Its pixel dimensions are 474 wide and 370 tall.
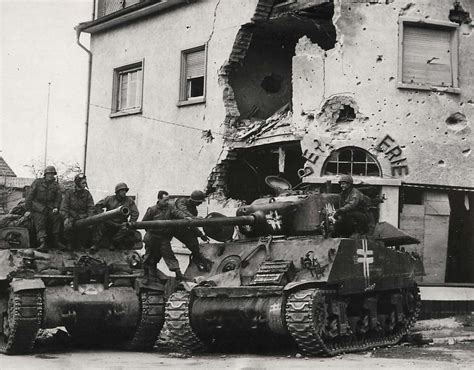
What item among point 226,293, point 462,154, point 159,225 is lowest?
point 226,293

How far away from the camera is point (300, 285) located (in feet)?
40.8

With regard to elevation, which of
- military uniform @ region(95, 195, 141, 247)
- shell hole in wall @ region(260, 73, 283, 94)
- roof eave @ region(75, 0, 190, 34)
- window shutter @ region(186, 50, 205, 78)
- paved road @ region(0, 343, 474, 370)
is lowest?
paved road @ region(0, 343, 474, 370)

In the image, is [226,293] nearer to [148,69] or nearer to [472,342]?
[472,342]

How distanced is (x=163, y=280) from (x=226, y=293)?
6.64 ft

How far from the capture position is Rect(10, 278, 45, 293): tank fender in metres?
13.0

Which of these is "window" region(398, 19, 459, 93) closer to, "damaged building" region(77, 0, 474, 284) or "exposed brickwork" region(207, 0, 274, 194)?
"damaged building" region(77, 0, 474, 284)

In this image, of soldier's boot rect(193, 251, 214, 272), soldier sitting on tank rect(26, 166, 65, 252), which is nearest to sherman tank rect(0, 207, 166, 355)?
soldier sitting on tank rect(26, 166, 65, 252)

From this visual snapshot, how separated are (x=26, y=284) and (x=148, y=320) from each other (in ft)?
6.42

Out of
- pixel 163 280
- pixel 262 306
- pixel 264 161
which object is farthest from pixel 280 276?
pixel 264 161

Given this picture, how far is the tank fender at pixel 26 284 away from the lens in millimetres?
13023

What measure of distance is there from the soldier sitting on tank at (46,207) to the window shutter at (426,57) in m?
7.49

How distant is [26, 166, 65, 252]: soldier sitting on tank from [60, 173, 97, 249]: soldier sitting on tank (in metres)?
0.15

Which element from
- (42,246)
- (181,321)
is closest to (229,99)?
(42,246)

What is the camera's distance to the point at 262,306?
12.6m
